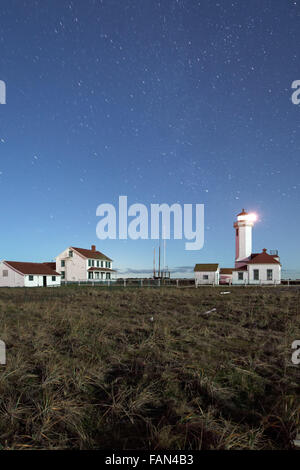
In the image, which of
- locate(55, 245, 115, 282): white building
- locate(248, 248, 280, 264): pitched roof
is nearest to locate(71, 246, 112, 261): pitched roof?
locate(55, 245, 115, 282): white building

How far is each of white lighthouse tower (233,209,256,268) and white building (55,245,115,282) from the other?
24.2 metres

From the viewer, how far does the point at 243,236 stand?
40.2m

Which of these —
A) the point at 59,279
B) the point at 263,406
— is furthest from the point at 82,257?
the point at 263,406

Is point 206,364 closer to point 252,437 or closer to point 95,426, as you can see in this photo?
point 252,437

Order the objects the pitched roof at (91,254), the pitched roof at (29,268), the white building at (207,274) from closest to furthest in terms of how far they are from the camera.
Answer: the white building at (207,274)
the pitched roof at (29,268)
the pitched roof at (91,254)

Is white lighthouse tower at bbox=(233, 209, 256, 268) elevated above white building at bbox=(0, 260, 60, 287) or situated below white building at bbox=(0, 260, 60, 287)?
above

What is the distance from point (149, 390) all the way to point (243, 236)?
130ft

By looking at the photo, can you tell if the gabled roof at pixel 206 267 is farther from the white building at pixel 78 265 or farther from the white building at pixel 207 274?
the white building at pixel 78 265

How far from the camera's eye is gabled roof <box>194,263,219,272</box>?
37.2 m

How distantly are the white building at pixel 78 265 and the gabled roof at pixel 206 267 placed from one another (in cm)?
1837

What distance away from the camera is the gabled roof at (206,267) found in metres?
37.2

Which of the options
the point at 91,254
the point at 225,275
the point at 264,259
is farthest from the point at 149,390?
the point at 91,254

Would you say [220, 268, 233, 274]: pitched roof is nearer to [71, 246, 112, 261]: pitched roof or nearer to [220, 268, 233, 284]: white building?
[220, 268, 233, 284]: white building

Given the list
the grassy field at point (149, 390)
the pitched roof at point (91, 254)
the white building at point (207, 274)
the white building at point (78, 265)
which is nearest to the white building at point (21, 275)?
the white building at point (78, 265)
